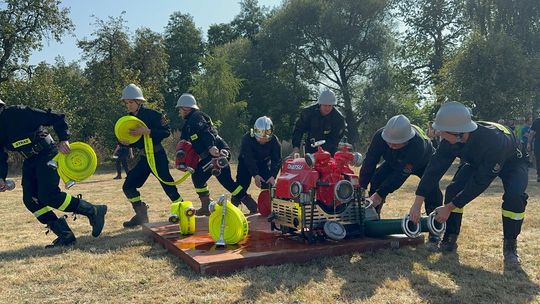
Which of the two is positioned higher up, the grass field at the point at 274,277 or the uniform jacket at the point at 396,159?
the uniform jacket at the point at 396,159

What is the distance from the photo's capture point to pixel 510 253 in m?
4.98

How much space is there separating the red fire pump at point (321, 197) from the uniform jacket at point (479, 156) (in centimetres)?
84

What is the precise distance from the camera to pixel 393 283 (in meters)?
4.34

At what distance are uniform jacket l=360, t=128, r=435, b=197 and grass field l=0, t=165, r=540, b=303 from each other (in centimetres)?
80

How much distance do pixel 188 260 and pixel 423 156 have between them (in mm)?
2981

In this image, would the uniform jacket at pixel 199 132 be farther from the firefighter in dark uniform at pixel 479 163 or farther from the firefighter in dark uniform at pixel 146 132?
the firefighter in dark uniform at pixel 479 163

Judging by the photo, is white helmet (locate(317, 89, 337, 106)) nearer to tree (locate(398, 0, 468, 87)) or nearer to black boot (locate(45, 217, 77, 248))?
black boot (locate(45, 217, 77, 248))

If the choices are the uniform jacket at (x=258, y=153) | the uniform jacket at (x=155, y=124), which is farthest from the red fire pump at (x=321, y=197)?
the uniform jacket at (x=155, y=124)

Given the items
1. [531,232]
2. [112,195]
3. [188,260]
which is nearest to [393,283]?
[188,260]

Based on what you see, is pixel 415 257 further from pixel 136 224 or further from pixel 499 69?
pixel 499 69

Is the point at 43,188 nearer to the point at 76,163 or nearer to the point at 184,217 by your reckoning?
the point at 76,163

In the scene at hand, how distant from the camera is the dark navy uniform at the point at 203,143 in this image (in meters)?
7.51

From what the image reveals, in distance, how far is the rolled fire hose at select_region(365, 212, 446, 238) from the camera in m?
4.75

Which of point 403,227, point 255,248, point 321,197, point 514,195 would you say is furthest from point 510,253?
point 255,248
